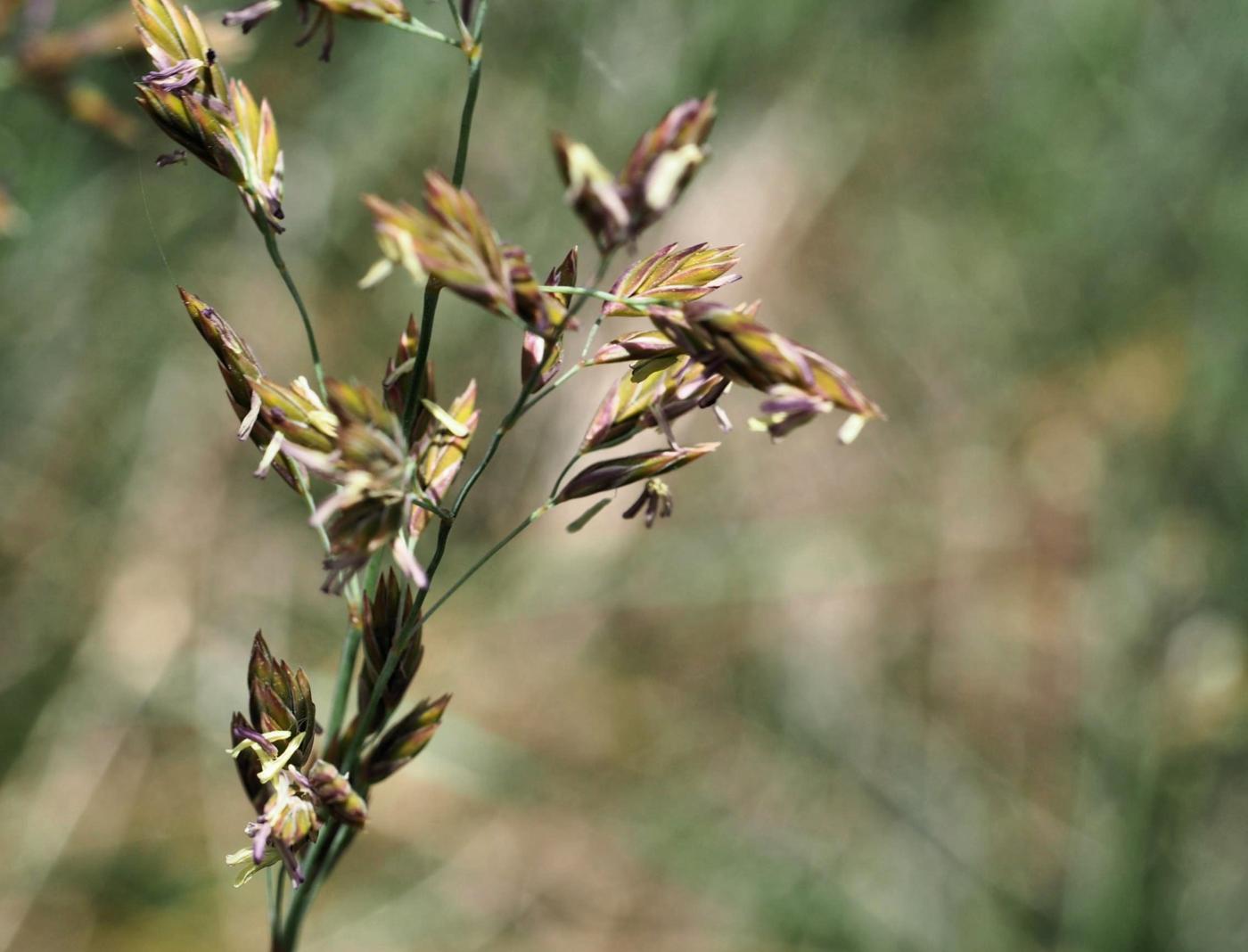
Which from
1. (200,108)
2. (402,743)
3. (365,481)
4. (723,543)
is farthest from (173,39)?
(723,543)

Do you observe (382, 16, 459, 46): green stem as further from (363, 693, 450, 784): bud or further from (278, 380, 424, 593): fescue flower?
(363, 693, 450, 784): bud

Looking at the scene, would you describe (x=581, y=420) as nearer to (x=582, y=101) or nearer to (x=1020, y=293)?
(x=582, y=101)

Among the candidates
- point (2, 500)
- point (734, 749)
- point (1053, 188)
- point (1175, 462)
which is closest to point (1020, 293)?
point (1053, 188)

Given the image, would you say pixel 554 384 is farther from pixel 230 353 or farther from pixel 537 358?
pixel 230 353

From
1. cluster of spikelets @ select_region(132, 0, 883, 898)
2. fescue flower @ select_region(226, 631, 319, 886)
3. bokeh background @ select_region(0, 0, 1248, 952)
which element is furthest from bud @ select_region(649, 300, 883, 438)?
bokeh background @ select_region(0, 0, 1248, 952)

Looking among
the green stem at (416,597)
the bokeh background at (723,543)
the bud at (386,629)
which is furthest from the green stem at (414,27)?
the bokeh background at (723,543)

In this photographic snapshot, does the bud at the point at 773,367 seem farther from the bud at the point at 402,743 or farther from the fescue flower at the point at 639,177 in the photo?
the bud at the point at 402,743
